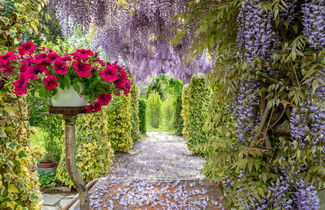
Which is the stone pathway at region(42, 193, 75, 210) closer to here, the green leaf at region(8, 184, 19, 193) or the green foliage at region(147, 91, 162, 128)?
the green leaf at region(8, 184, 19, 193)

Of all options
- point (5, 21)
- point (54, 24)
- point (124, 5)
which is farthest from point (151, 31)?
point (54, 24)

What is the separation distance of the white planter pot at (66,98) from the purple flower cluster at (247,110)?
0.85 meters

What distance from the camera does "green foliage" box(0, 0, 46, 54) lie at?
1.61m

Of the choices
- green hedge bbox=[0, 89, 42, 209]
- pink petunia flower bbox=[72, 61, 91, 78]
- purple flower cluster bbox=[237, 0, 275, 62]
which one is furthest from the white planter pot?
purple flower cluster bbox=[237, 0, 275, 62]

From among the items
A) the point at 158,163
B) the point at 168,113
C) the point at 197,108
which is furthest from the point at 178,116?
the point at 158,163

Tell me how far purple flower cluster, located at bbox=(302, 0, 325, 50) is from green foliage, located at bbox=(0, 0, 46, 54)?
1.61 meters

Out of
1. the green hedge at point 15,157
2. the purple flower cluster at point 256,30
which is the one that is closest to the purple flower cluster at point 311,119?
the purple flower cluster at point 256,30

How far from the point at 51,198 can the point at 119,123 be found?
97.0 inches

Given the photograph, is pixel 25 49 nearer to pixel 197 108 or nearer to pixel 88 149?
pixel 88 149

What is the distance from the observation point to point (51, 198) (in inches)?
144

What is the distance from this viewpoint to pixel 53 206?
3.37 m

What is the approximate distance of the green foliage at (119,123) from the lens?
5762mm

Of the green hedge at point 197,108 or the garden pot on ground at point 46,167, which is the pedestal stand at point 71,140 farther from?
the green hedge at point 197,108

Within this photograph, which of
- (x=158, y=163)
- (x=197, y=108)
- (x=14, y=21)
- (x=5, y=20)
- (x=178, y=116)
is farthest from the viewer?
(x=178, y=116)
